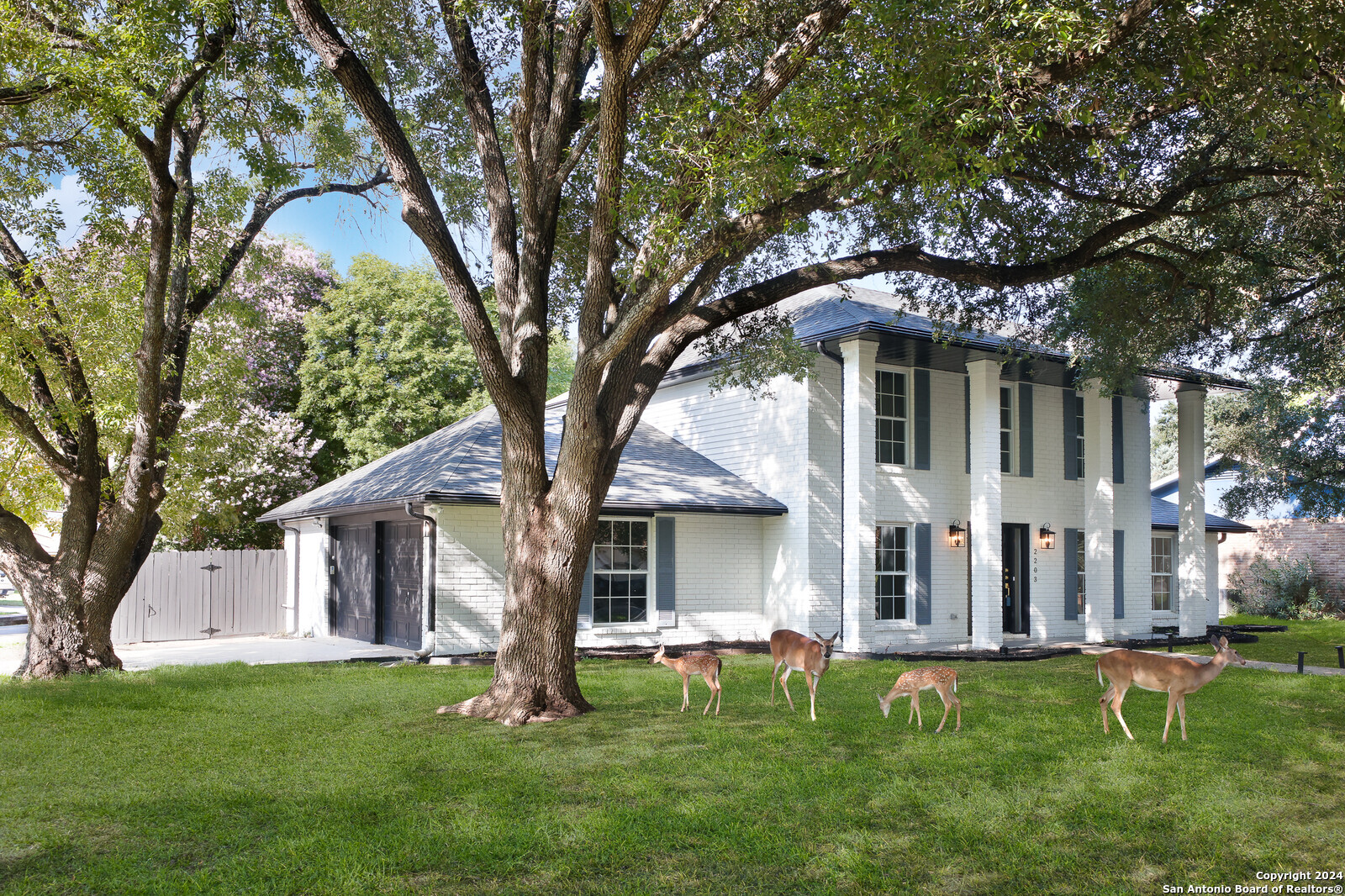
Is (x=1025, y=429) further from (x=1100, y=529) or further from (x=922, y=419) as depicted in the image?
(x=922, y=419)

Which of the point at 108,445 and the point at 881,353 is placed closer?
the point at 108,445

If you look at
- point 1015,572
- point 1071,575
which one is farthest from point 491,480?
point 1071,575

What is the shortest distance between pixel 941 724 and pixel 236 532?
2198 cm

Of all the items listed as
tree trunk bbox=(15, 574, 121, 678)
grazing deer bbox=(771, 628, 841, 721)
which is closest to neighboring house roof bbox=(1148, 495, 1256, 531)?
grazing deer bbox=(771, 628, 841, 721)

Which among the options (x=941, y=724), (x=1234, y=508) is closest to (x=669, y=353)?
(x=941, y=724)

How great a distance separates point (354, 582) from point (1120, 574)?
49.5ft

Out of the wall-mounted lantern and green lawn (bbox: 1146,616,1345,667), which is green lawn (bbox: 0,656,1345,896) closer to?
green lawn (bbox: 1146,616,1345,667)

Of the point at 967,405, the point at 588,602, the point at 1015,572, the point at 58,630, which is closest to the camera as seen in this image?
the point at 58,630

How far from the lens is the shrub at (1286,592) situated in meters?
25.4

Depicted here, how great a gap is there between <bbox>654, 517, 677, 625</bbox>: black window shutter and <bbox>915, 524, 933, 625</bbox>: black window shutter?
4.41m

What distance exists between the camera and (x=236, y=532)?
25250 mm

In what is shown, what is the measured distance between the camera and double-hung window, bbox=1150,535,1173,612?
68.9 feet

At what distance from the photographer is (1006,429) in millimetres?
18047

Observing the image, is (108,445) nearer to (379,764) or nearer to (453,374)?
(379,764)
